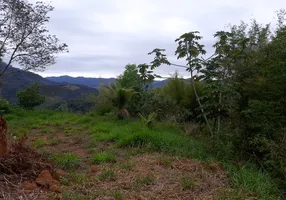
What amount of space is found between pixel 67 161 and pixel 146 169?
1.13 m

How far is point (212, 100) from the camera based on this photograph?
21.8 ft

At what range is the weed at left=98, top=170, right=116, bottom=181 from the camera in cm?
337

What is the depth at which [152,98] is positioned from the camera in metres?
8.52

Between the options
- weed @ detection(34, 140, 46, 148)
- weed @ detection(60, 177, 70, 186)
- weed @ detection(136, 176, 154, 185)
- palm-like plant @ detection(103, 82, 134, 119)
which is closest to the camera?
weed @ detection(60, 177, 70, 186)

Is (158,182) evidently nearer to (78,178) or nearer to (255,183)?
(78,178)

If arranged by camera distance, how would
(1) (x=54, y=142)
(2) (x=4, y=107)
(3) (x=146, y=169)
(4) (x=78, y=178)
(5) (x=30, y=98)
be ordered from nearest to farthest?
(4) (x=78, y=178), (3) (x=146, y=169), (1) (x=54, y=142), (2) (x=4, y=107), (5) (x=30, y=98)

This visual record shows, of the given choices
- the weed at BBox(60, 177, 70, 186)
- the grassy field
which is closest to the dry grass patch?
the grassy field

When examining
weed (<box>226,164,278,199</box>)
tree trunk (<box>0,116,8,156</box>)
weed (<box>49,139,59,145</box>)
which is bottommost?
weed (<box>226,164,278,199</box>)

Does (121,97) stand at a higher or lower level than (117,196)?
higher

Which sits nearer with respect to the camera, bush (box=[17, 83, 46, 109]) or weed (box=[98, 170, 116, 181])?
weed (box=[98, 170, 116, 181])

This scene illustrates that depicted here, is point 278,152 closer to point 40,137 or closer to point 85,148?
point 85,148

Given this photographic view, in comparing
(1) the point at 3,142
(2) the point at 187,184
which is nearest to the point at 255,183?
(2) the point at 187,184

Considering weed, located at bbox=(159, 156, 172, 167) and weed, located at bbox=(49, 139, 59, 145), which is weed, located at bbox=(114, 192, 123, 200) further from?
weed, located at bbox=(49, 139, 59, 145)

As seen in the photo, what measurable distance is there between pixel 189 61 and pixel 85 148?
3.24 meters
